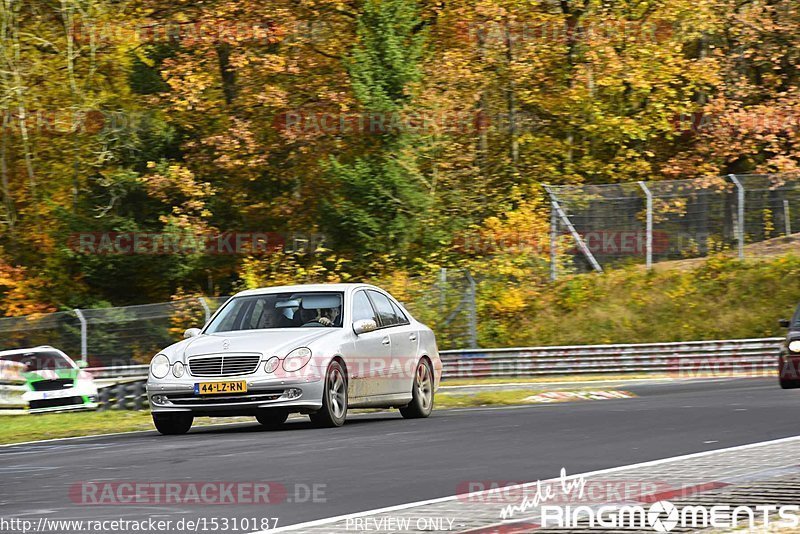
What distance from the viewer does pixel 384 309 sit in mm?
16719

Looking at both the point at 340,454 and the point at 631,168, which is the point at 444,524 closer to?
the point at 340,454

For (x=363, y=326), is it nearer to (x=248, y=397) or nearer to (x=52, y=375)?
(x=248, y=397)

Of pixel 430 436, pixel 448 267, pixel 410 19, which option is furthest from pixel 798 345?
pixel 410 19

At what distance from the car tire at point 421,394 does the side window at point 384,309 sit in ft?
2.11

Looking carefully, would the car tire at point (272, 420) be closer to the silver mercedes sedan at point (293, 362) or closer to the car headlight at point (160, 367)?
the silver mercedes sedan at point (293, 362)

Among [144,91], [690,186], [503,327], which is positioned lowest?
[503,327]

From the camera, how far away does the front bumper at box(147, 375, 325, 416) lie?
1425cm

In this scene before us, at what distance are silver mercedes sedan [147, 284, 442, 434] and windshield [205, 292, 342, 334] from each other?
0.04ft

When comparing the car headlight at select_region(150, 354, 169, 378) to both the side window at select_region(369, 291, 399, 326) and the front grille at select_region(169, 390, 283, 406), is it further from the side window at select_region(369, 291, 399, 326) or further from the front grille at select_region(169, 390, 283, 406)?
the side window at select_region(369, 291, 399, 326)

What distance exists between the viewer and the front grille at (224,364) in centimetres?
1439

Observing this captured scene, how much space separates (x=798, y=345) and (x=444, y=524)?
14.7 metres

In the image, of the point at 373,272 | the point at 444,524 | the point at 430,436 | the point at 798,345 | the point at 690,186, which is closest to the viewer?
the point at 444,524

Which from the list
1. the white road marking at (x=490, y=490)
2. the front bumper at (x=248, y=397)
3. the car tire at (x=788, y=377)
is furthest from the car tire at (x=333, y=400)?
the car tire at (x=788, y=377)

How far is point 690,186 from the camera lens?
3328cm
